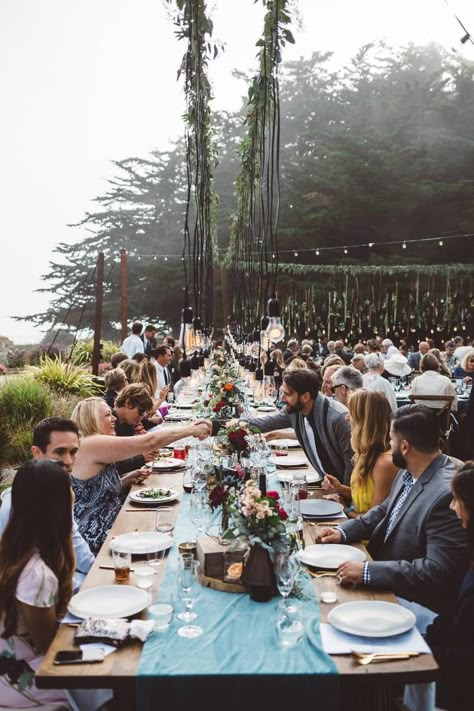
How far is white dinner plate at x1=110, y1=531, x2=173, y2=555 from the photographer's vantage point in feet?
8.27

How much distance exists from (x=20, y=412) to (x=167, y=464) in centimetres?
386

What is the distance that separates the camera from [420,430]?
2.67 m

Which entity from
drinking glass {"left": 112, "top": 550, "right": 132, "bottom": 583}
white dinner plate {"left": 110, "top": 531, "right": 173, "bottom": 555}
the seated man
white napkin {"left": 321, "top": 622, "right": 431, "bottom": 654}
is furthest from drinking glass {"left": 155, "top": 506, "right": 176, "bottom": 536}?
white napkin {"left": 321, "top": 622, "right": 431, "bottom": 654}

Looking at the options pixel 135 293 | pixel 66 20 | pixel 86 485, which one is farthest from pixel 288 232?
pixel 86 485

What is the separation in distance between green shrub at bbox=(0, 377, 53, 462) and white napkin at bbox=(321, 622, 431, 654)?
18.1 feet

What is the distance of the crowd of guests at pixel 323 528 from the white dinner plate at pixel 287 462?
0.11 metres

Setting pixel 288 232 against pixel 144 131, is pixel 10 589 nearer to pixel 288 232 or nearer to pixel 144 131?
pixel 288 232

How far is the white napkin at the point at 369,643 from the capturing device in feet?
5.89

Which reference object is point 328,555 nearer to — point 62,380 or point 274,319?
point 274,319

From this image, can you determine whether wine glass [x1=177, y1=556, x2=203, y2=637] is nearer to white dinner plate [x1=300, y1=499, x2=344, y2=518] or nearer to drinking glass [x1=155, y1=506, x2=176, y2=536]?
drinking glass [x1=155, y1=506, x2=176, y2=536]

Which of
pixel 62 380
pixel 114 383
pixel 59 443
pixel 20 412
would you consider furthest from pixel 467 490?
pixel 62 380

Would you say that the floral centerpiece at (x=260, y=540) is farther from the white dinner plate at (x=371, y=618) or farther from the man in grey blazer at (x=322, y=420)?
the man in grey blazer at (x=322, y=420)

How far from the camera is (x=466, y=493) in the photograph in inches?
85.8

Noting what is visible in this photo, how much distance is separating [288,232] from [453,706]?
20.9m
